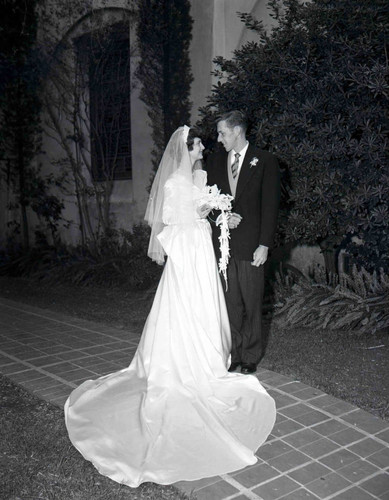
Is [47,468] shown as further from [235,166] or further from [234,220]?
[235,166]

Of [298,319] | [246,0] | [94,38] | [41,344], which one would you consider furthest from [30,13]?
[298,319]

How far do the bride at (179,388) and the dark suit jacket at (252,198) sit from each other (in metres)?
0.27

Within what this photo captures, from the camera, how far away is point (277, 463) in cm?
299

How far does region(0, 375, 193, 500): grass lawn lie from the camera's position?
2.72m

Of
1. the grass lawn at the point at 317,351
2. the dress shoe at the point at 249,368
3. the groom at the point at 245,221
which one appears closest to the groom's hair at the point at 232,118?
the groom at the point at 245,221

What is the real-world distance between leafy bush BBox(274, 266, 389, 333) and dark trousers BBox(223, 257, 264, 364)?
157 centimetres

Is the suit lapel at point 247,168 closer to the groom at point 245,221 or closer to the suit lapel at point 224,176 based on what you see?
the groom at point 245,221

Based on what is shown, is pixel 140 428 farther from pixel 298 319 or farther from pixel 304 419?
pixel 298 319

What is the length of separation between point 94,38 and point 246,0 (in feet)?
11.0

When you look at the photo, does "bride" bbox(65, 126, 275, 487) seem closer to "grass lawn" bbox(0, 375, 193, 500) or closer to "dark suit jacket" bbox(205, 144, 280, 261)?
"grass lawn" bbox(0, 375, 193, 500)

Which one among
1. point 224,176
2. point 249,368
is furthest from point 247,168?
point 249,368

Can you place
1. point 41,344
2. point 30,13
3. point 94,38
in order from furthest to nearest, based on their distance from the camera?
point 30,13
point 94,38
point 41,344

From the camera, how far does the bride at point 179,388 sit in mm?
3014

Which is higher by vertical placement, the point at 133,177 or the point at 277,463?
the point at 133,177
